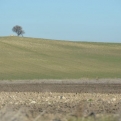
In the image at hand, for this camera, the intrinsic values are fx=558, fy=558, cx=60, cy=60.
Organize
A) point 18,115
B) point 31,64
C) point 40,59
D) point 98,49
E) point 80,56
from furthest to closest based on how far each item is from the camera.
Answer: point 98,49, point 80,56, point 40,59, point 31,64, point 18,115

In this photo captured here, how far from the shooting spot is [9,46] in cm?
7088

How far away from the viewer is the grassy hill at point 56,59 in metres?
51.7

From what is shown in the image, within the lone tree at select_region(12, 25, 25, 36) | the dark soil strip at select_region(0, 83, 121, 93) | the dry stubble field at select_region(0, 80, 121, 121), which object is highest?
the lone tree at select_region(12, 25, 25, 36)

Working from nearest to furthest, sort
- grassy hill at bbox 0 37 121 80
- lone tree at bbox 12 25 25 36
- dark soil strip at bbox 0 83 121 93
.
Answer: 1. dark soil strip at bbox 0 83 121 93
2. grassy hill at bbox 0 37 121 80
3. lone tree at bbox 12 25 25 36

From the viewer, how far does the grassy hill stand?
51688mm

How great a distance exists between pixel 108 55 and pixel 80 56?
14.0ft

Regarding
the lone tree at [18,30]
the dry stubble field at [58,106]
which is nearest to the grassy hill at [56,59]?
the dry stubble field at [58,106]

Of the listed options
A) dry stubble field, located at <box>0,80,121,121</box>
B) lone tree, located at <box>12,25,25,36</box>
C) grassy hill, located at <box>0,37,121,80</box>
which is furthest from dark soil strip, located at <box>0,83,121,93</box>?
lone tree, located at <box>12,25,25,36</box>

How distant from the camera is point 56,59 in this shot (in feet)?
211

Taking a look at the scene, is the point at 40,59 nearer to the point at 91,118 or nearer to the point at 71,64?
the point at 71,64

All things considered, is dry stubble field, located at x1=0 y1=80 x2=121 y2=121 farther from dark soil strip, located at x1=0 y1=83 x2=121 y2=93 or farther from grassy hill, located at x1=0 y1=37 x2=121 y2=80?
grassy hill, located at x1=0 y1=37 x2=121 y2=80

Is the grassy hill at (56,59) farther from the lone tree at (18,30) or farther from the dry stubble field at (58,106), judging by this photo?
the lone tree at (18,30)

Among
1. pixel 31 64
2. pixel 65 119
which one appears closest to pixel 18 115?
pixel 65 119

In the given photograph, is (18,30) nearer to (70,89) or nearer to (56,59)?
(56,59)
